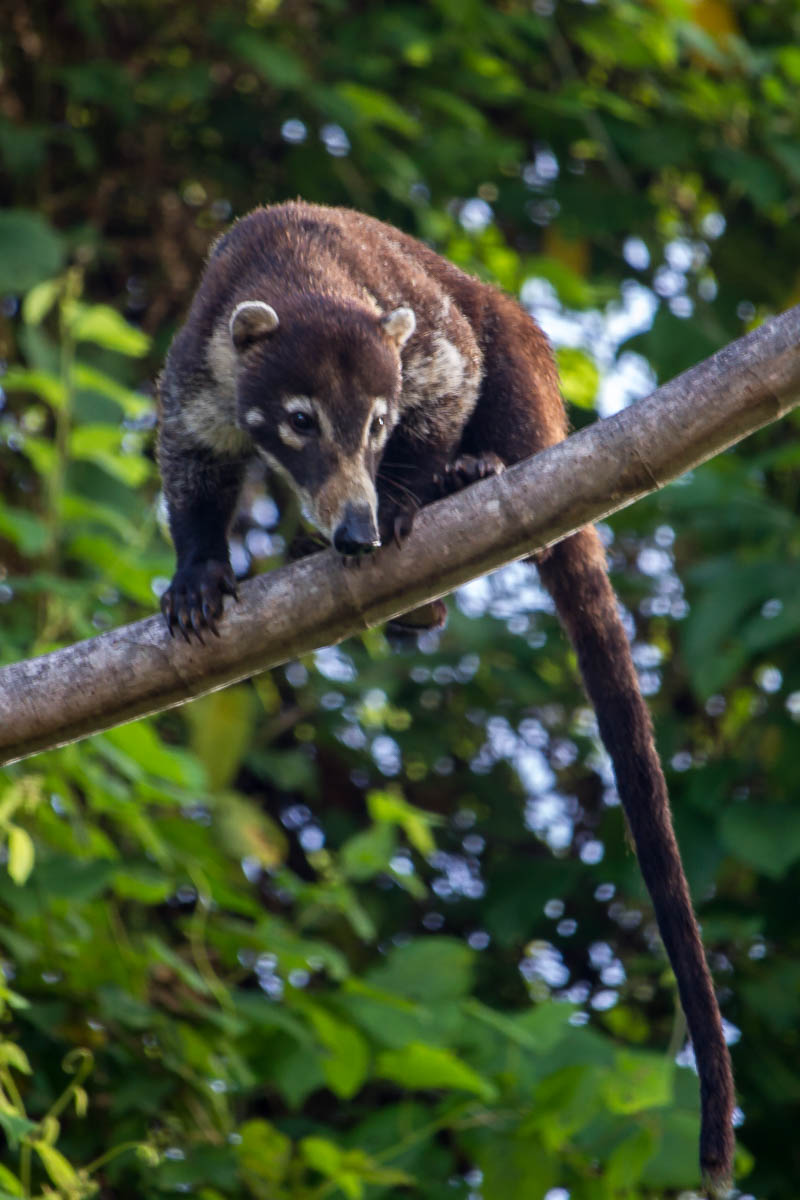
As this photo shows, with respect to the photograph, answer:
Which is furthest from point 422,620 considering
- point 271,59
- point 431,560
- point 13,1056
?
point 271,59

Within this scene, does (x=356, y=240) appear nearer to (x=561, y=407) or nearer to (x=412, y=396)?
(x=412, y=396)

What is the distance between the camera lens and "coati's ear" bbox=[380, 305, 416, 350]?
14.3 ft

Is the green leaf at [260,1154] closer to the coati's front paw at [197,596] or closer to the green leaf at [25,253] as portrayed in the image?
the coati's front paw at [197,596]

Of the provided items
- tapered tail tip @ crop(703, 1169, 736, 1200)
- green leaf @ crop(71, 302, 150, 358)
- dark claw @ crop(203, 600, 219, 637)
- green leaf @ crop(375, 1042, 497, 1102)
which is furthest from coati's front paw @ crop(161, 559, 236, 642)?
tapered tail tip @ crop(703, 1169, 736, 1200)

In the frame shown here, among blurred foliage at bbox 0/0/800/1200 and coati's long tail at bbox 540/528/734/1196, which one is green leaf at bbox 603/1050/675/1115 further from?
coati's long tail at bbox 540/528/734/1196

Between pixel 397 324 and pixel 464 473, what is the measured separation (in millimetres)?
462

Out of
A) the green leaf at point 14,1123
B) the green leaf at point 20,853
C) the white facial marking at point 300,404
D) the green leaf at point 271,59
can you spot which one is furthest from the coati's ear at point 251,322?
the green leaf at point 14,1123

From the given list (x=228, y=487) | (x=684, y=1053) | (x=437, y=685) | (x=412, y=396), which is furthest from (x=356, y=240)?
(x=684, y=1053)

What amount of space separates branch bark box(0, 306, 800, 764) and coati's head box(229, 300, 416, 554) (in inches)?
21.5

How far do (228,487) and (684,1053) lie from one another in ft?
8.73

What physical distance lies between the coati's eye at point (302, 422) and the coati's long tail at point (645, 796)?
0.80 metres

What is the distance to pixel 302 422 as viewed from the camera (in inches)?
168

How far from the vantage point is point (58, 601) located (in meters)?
4.96

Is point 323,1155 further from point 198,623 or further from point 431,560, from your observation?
point 431,560
